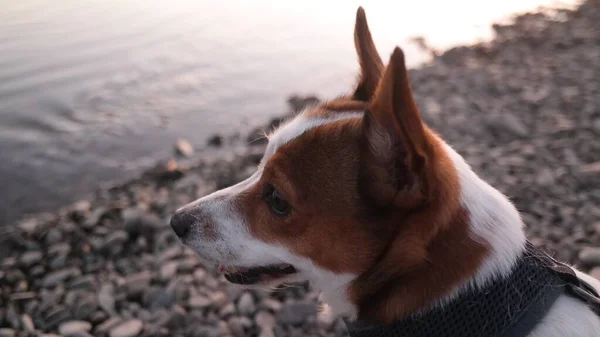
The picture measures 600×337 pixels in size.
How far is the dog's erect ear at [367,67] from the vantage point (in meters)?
3.12

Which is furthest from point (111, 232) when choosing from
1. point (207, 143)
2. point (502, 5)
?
point (502, 5)

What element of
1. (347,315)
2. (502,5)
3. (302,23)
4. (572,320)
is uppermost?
(572,320)

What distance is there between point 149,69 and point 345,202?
33.0 feet

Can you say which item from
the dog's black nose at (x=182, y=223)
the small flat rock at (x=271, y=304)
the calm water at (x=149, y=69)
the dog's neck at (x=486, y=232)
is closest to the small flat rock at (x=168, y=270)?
the small flat rock at (x=271, y=304)

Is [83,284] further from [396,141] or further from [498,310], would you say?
[498,310]

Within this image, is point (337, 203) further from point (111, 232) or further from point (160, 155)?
point (160, 155)

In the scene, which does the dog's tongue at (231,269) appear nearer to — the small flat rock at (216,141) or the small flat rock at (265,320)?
the small flat rock at (265,320)

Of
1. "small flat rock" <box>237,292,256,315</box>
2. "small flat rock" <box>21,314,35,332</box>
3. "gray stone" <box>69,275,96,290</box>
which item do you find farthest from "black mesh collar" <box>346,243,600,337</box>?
"gray stone" <box>69,275,96,290</box>

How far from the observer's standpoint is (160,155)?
8695 mm

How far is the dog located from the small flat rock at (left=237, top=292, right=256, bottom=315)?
4.64 feet

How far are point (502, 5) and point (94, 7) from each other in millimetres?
13755

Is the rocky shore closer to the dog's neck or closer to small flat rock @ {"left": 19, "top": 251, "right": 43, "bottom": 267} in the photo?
small flat rock @ {"left": 19, "top": 251, "right": 43, "bottom": 267}

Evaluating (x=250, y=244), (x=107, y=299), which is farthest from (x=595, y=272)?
(x=107, y=299)

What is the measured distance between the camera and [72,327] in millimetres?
4219
